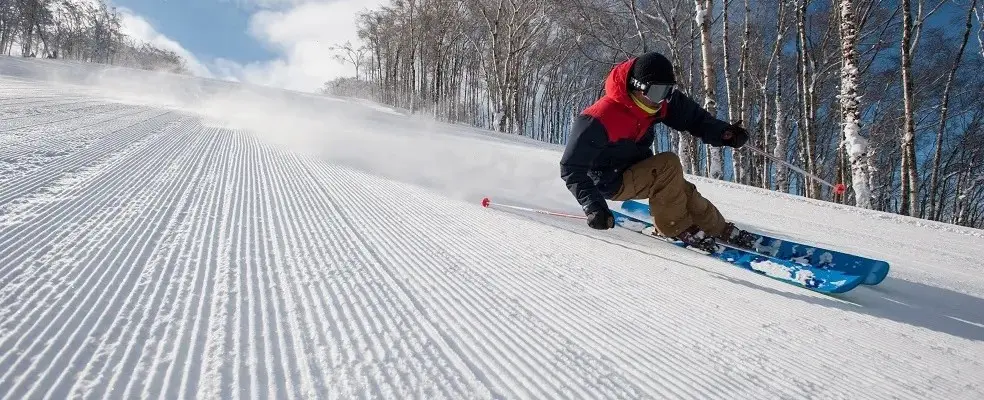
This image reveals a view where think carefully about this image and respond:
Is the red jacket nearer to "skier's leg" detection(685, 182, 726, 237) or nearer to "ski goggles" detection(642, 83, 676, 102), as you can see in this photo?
"ski goggles" detection(642, 83, 676, 102)

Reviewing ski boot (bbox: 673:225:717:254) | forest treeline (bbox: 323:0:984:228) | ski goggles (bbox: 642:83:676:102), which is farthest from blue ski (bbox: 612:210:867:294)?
forest treeline (bbox: 323:0:984:228)

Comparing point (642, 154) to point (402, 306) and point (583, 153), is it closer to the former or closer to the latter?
point (583, 153)

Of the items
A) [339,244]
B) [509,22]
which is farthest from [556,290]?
[509,22]

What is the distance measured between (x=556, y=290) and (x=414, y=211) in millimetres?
1982

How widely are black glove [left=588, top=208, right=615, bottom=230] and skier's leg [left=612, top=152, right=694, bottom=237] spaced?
0.61 metres

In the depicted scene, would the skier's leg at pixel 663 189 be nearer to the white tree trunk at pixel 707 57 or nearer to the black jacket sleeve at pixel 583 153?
the black jacket sleeve at pixel 583 153

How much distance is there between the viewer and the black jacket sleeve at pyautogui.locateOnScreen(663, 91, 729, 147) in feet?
13.0

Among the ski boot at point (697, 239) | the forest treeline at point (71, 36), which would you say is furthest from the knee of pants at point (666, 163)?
the forest treeline at point (71, 36)

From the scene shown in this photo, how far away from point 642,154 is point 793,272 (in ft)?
4.50

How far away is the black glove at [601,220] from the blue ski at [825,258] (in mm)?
1434

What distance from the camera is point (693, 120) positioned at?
4.02 m

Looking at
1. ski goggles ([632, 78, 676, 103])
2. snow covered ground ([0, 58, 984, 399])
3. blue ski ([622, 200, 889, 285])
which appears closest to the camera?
snow covered ground ([0, 58, 984, 399])

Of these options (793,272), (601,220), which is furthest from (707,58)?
(601,220)

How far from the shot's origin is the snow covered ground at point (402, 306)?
1.43 m
